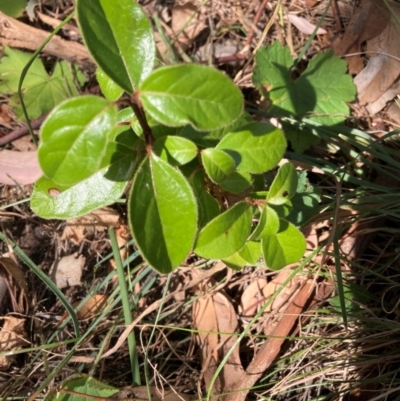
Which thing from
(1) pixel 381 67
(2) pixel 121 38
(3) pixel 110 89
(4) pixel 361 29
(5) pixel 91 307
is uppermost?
(2) pixel 121 38

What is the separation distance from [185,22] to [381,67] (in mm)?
837

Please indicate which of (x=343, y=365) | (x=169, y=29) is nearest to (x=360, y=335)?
(x=343, y=365)

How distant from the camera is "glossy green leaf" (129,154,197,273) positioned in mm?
1019

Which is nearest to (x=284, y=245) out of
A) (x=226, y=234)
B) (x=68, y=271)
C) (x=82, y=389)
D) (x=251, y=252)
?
(x=251, y=252)

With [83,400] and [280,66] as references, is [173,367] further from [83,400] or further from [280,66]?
[280,66]

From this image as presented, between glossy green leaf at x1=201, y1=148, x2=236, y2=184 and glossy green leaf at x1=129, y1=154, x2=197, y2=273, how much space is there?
9 cm

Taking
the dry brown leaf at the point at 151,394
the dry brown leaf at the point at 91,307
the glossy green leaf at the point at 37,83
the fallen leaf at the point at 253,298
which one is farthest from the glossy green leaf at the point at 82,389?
the glossy green leaf at the point at 37,83

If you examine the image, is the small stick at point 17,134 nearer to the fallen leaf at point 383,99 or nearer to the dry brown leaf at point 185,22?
the dry brown leaf at point 185,22

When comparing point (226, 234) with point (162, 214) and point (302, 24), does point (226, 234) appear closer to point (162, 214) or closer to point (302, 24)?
point (162, 214)

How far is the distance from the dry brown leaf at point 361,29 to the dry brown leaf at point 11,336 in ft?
5.31

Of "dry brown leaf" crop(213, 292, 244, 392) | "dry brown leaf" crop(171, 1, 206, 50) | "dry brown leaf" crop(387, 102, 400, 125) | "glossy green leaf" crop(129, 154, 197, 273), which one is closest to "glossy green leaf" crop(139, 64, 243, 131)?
"glossy green leaf" crop(129, 154, 197, 273)

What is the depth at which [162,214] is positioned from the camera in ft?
3.44

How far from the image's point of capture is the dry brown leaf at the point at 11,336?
186 cm

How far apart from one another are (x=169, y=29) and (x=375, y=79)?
0.89 meters
